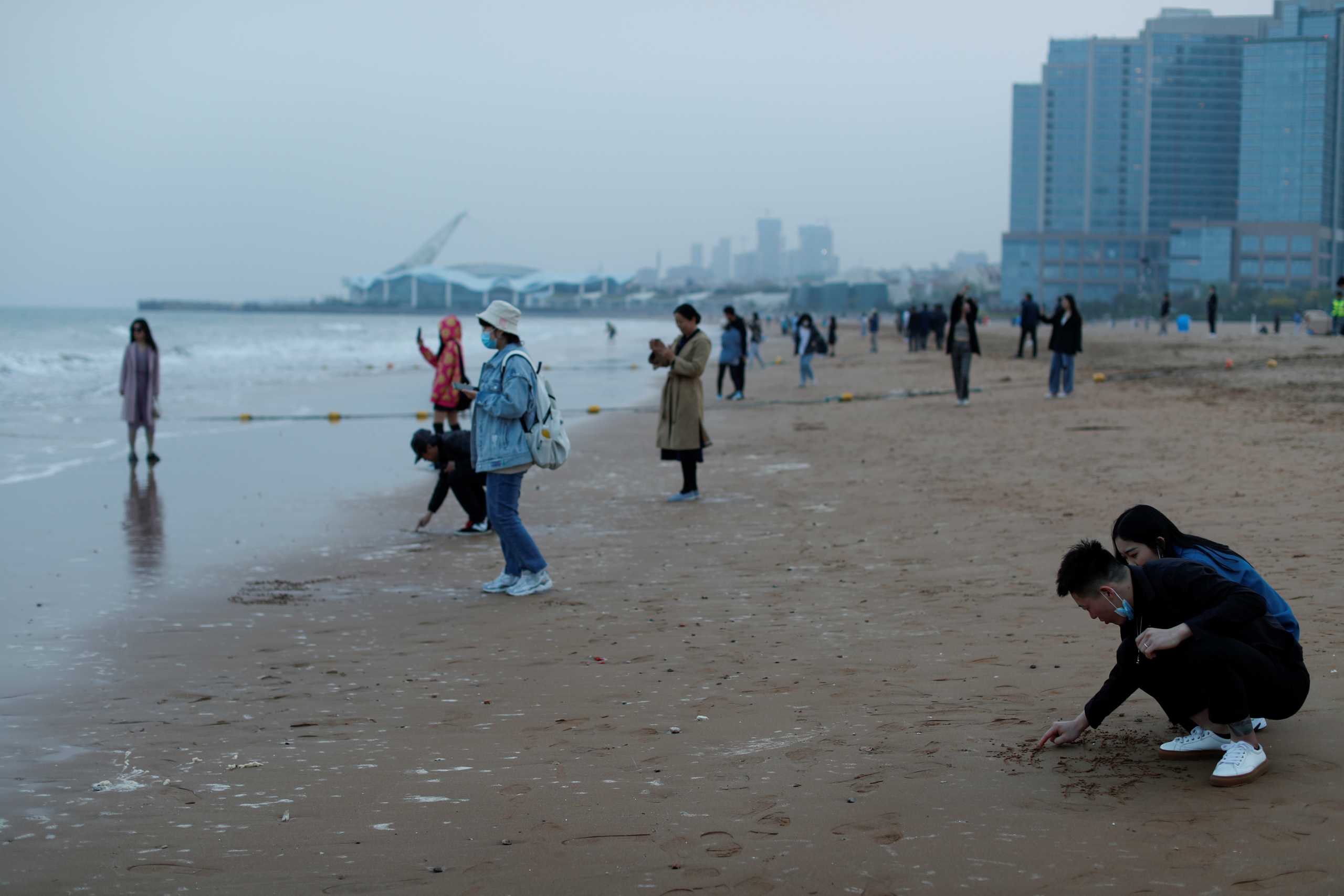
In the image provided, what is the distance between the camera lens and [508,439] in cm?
639

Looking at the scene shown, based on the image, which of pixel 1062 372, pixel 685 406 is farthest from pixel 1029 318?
pixel 685 406

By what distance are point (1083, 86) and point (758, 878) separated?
171 m

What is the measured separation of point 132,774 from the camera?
12.4 feet

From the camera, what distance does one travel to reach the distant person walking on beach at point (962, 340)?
1555 cm

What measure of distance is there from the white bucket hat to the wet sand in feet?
4.67

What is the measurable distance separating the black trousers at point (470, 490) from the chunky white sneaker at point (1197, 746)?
5.32 meters

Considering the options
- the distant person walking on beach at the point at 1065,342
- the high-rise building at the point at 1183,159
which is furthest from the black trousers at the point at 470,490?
the high-rise building at the point at 1183,159

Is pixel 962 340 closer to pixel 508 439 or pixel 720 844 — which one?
pixel 508 439

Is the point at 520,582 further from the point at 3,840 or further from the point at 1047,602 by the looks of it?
the point at 3,840

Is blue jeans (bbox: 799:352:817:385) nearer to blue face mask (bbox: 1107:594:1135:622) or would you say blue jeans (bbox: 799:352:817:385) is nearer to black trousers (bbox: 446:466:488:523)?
black trousers (bbox: 446:466:488:523)

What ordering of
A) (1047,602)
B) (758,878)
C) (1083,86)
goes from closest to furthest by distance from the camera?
1. (758,878)
2. (1047,602)
3. (1083,86)

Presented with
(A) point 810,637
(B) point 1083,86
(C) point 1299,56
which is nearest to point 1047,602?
(A) point 810,637

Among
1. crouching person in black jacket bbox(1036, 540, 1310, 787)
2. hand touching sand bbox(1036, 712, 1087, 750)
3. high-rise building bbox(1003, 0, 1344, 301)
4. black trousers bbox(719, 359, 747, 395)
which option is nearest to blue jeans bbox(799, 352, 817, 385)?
black trousers bbox(719, 359, 747, 395)

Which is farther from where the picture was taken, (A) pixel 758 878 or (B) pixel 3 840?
(B) pixel 3 840
